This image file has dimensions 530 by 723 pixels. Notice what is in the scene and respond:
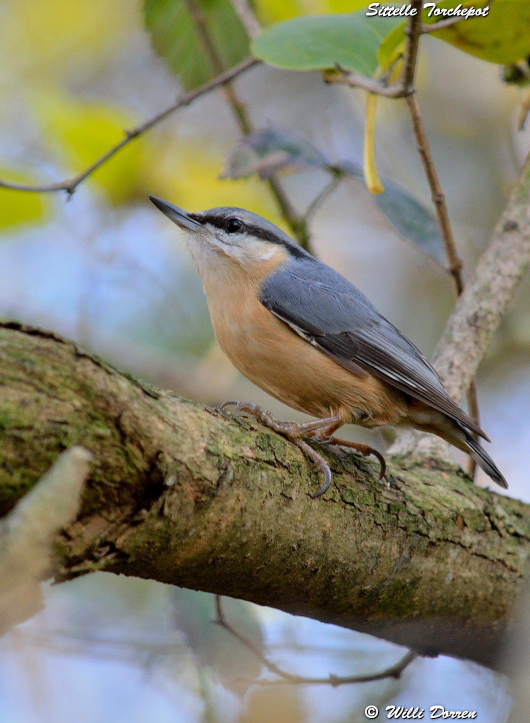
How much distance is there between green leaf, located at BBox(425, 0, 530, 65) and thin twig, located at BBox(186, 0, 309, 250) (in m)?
1.06

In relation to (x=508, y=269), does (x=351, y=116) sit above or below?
above

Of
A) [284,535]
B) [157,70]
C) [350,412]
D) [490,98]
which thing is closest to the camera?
[284,535]

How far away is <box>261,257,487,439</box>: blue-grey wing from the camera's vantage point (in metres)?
2.83

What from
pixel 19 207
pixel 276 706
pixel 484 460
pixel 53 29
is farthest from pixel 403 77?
pixel 53 29

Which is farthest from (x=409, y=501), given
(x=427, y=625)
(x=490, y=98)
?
(x=490, y=98)

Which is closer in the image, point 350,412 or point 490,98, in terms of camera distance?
point 350,412

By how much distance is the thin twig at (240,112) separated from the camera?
3.64 m

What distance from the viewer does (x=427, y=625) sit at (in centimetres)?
243

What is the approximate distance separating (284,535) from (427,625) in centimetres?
83

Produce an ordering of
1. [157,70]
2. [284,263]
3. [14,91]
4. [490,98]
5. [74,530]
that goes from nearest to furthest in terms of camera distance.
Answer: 1. [74,530]
2. [284,263]
3. [490,98]
4. [14,91]
5. [157,70]

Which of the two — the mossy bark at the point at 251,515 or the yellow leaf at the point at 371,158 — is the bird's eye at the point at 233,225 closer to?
the yellow leaf at the point at 371,158

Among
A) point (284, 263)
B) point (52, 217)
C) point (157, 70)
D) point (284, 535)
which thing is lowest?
point (284, 535)

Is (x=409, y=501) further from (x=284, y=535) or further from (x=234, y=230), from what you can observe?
(x=234, y=230)

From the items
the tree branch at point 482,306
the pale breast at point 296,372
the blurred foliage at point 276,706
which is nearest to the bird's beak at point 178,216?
the pale breast at point 296,372
